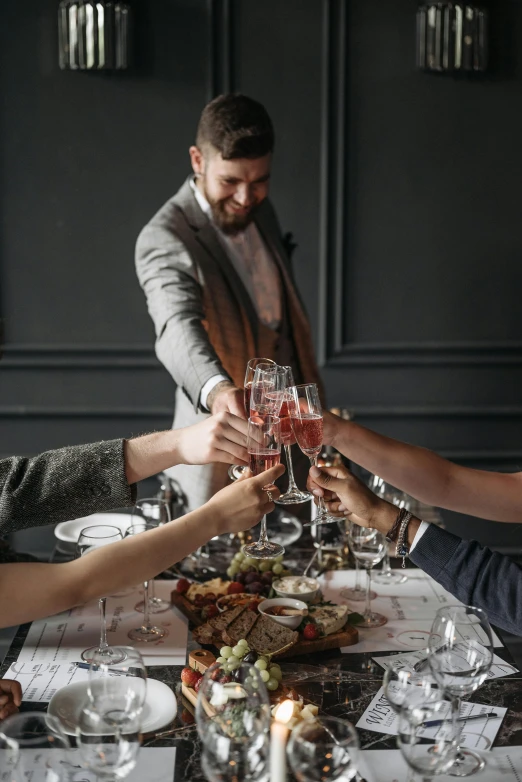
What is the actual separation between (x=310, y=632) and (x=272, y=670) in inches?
7.1

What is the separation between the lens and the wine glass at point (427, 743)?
1.20 metres

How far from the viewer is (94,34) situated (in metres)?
3.64

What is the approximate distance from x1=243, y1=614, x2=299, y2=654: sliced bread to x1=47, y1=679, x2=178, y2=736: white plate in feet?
0.65

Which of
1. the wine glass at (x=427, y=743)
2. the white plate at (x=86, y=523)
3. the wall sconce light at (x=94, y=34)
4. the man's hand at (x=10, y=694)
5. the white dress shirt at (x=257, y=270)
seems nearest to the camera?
the wine glass at (x=427, y=743)

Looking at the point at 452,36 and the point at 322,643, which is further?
the point at 452,36

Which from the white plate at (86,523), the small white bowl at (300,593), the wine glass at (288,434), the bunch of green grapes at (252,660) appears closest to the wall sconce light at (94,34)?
the white plate at (86,523)

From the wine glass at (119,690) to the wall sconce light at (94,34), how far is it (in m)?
2.97

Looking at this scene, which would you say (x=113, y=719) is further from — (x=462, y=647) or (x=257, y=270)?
(x=257, y=270)

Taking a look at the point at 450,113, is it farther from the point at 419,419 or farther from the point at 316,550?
the point at 316,550

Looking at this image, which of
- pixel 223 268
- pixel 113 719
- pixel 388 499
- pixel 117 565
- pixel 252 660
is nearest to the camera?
pixel 113 719

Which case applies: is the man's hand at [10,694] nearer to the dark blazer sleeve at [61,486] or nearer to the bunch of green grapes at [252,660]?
the bunch of green grapes at [252,660]

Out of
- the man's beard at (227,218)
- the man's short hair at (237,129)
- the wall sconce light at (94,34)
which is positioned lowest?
the man's beard at (227,218)

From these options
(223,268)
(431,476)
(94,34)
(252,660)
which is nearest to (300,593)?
(252,660)

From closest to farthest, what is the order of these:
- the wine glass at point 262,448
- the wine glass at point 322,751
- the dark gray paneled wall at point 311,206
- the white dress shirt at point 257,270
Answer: the wine glass at point 322,751 → the wine glass at point 262,448 → the white dress shirt at point 257,270 → the dark gray paneled wall at point 311,206
